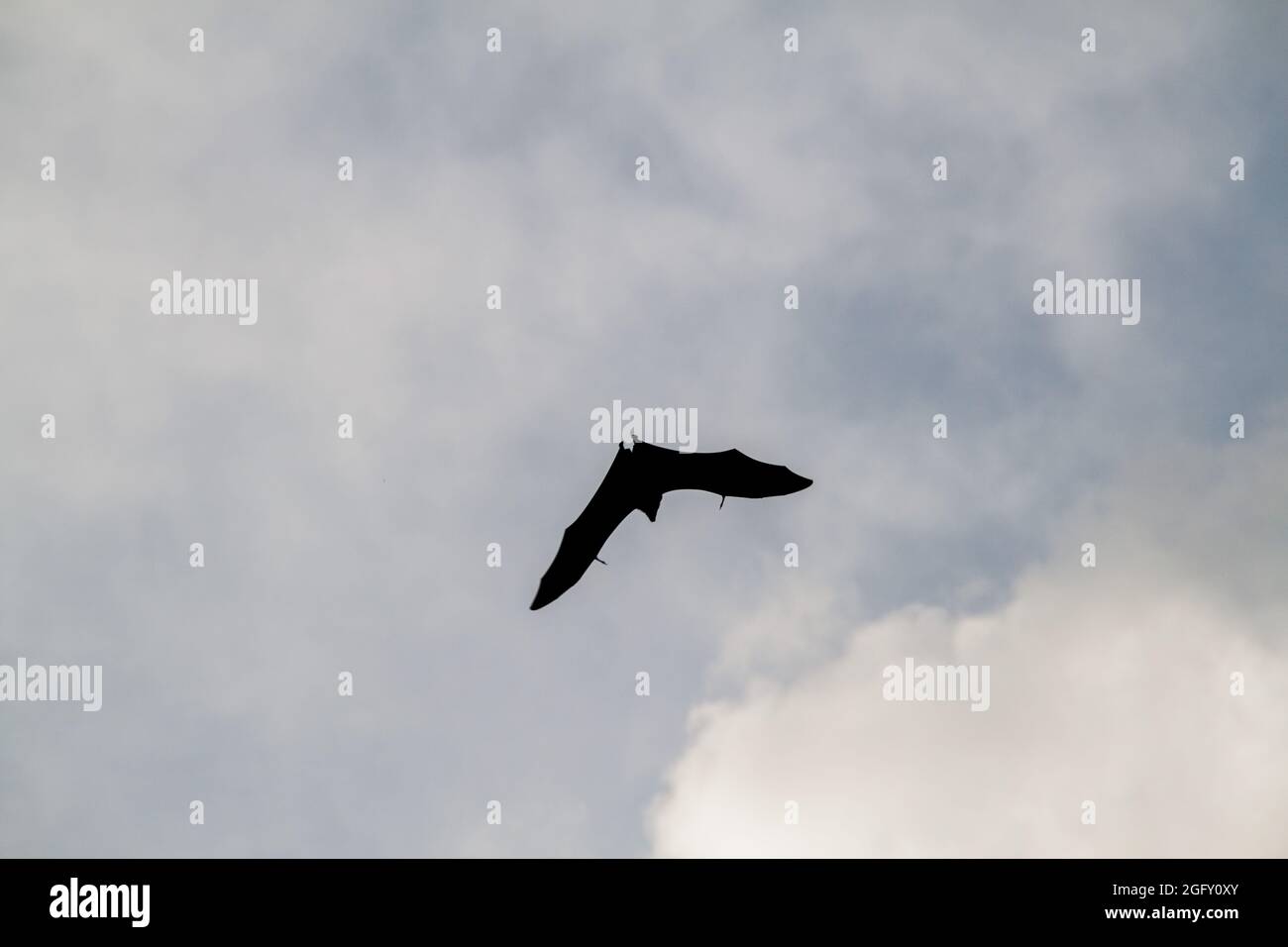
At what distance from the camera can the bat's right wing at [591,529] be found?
19594 millimetres

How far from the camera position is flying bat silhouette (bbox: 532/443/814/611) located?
19.5 m

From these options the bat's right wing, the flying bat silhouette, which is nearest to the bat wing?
the flying bat silhouette

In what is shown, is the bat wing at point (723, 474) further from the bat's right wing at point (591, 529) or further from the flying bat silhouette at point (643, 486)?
the bat's right wing at point (591, 529)

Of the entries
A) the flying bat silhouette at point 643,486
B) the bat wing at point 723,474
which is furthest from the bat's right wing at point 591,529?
the bat wing at point 723,474

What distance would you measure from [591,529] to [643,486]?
5.22 ft

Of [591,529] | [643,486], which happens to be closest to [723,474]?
[643,486]

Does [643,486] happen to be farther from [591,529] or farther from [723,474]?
[723,474]

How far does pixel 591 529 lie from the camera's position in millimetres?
19953

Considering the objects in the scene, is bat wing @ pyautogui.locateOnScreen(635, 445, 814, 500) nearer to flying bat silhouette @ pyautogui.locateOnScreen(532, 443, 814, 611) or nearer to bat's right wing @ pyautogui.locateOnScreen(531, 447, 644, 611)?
flying bat silhouette @ pyautogui.locateOnScreen(532, 443, 814, 611)
